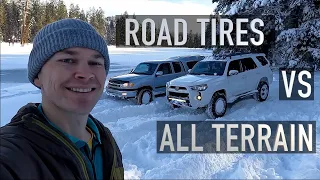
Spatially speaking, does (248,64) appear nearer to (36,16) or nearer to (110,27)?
(36,16)

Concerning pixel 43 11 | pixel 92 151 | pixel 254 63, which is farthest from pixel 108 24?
pixel 92 151

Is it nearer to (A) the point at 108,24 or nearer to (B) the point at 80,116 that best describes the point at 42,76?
(B) the point at 80,116

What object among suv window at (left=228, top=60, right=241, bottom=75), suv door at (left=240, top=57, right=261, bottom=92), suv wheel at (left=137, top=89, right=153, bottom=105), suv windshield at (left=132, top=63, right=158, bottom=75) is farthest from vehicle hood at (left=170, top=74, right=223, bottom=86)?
suv windshield at (left=132, top=63, right=158, bottom=75)

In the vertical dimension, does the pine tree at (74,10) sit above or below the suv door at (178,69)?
above

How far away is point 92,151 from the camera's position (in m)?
1.78

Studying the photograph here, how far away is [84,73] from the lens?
5.24 ft

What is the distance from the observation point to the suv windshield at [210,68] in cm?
1026

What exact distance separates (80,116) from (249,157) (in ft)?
15.8

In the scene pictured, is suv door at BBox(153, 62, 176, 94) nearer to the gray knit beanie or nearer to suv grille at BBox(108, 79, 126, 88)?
suv grille at BBox(108, 79, 126, 88)

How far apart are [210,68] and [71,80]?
924cm

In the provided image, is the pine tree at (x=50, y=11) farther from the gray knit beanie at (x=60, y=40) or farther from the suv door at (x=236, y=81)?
the gray knit beanie at (x=60, y=40)

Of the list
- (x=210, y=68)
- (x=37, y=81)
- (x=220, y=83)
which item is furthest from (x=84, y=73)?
(x=210, y=68)

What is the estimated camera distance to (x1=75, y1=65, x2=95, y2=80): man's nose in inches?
62.2

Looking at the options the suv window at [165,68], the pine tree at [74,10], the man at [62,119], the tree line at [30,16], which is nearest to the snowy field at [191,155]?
the suv window at [165,68]
